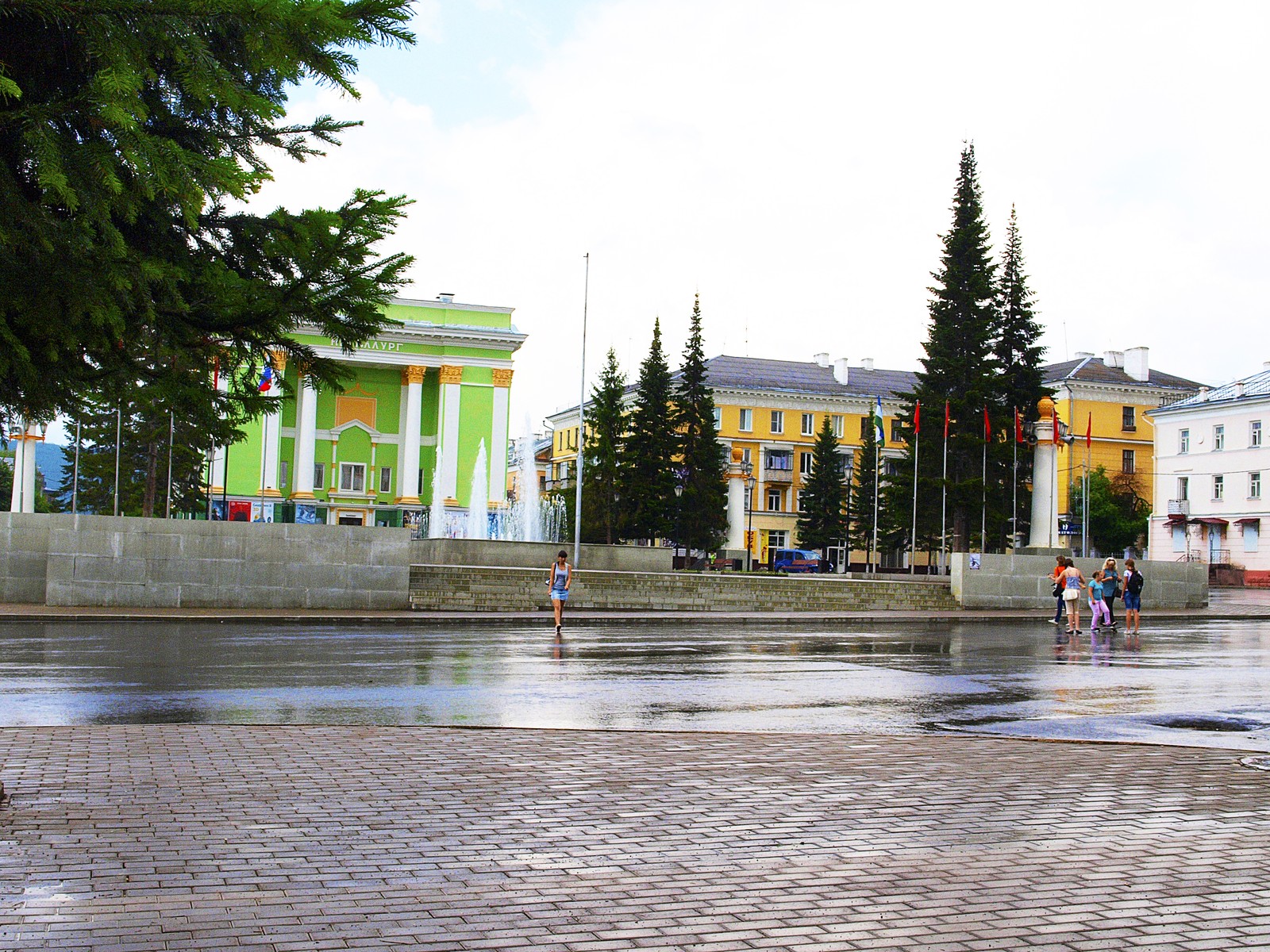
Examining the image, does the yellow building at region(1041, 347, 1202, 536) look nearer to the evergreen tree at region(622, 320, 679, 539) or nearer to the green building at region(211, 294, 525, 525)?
the evergreen tree at region(622, 320, 679, 539)

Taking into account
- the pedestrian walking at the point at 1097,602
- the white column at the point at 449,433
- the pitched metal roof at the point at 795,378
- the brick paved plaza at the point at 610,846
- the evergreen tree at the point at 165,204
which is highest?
the pitched metal roof at the point at 795,378

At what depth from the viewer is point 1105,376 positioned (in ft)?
314

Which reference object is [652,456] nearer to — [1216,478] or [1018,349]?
[1018,349]

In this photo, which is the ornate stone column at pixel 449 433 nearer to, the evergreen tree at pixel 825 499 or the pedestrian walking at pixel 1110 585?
the evergreen tree at pixel 825 499

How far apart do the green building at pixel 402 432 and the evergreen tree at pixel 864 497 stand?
25.0 m

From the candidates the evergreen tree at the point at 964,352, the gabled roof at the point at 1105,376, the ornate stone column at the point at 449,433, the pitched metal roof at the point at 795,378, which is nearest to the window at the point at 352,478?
the ornate stone column at the point at 449,433

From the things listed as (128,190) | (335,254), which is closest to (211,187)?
(128,190)

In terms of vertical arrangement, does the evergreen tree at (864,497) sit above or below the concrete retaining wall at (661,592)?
above

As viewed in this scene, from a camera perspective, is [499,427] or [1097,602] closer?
[1097,602]

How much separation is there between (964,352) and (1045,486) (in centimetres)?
1384

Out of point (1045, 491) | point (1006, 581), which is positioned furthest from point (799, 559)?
point (1006, 581)

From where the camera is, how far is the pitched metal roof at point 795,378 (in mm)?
99438

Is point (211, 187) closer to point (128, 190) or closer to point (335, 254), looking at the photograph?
point (128, 190)

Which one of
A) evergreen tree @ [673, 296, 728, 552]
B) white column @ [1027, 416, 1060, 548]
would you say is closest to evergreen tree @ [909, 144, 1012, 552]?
white column @ [1027, 416, 1060, 548]
